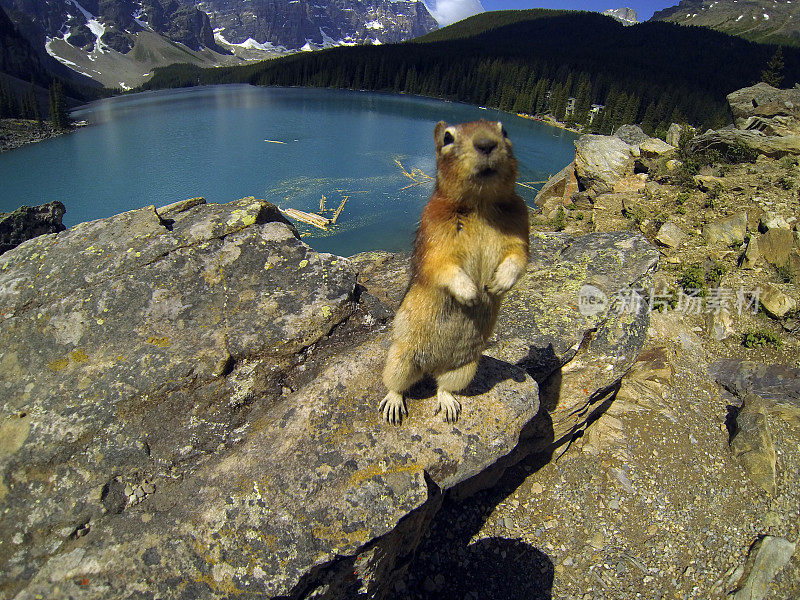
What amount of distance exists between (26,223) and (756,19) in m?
251

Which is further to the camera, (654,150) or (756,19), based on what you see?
(756,19)

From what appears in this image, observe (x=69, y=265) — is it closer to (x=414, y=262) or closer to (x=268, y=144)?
(x=414, y=262)

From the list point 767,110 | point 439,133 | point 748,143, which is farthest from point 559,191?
point 439,133

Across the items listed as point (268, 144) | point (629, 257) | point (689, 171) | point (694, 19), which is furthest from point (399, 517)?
point (694, 19)

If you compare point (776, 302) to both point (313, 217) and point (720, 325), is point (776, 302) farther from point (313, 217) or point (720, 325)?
point (313, 217)

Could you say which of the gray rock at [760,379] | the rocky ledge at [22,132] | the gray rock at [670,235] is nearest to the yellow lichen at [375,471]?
the gray rock at [760,379]

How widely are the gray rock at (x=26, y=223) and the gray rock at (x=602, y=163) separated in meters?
22.9

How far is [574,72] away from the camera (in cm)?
8831

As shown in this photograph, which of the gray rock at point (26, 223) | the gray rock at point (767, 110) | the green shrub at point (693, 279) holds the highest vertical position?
the gray rock at point (767, 110)

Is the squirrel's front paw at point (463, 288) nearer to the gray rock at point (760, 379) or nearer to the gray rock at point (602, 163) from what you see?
the gray rock at point (760, 379)

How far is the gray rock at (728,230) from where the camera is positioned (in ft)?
42.8

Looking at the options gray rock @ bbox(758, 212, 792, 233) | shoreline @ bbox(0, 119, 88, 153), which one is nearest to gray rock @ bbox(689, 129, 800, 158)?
gray rock @ bbox(758, 212, 792, 233)

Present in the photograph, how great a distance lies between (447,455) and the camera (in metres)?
4.88

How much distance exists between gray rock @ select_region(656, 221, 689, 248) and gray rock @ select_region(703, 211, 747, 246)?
697mm
